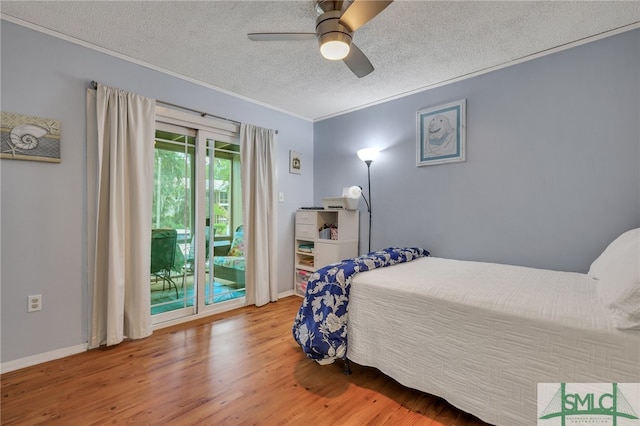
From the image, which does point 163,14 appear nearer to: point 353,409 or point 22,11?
point 22,11

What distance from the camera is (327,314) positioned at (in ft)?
6.48

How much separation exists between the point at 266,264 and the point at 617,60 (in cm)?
357

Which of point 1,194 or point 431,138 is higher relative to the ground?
point 431,138

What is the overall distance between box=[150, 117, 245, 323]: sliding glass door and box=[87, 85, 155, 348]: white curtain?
0.26m

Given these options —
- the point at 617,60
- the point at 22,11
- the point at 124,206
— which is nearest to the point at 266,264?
the point at 124,206

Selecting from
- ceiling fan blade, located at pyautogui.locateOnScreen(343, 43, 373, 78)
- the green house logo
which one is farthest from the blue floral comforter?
ceiling fan blade, located at pyautogui.locateOnScreen(343, 43, 373, 78)

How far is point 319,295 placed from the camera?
2074mm

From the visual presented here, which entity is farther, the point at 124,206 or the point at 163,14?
the point at 124,206

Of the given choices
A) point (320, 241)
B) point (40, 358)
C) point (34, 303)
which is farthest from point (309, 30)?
point (40, 358)

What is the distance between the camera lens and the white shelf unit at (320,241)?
349 cm

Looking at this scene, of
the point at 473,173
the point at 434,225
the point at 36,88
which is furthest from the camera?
the point at 434,225

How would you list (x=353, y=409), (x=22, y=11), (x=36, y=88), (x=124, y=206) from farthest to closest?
1. (x=124, y=206)
2. (x=36, y=88)
3. (x=22, y=11)
4. (x=353, y=409)

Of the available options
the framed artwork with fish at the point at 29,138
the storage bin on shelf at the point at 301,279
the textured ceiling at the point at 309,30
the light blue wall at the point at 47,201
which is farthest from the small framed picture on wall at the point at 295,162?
the framed artwork with fish at the point at 29,138

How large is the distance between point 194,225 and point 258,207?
713mm
